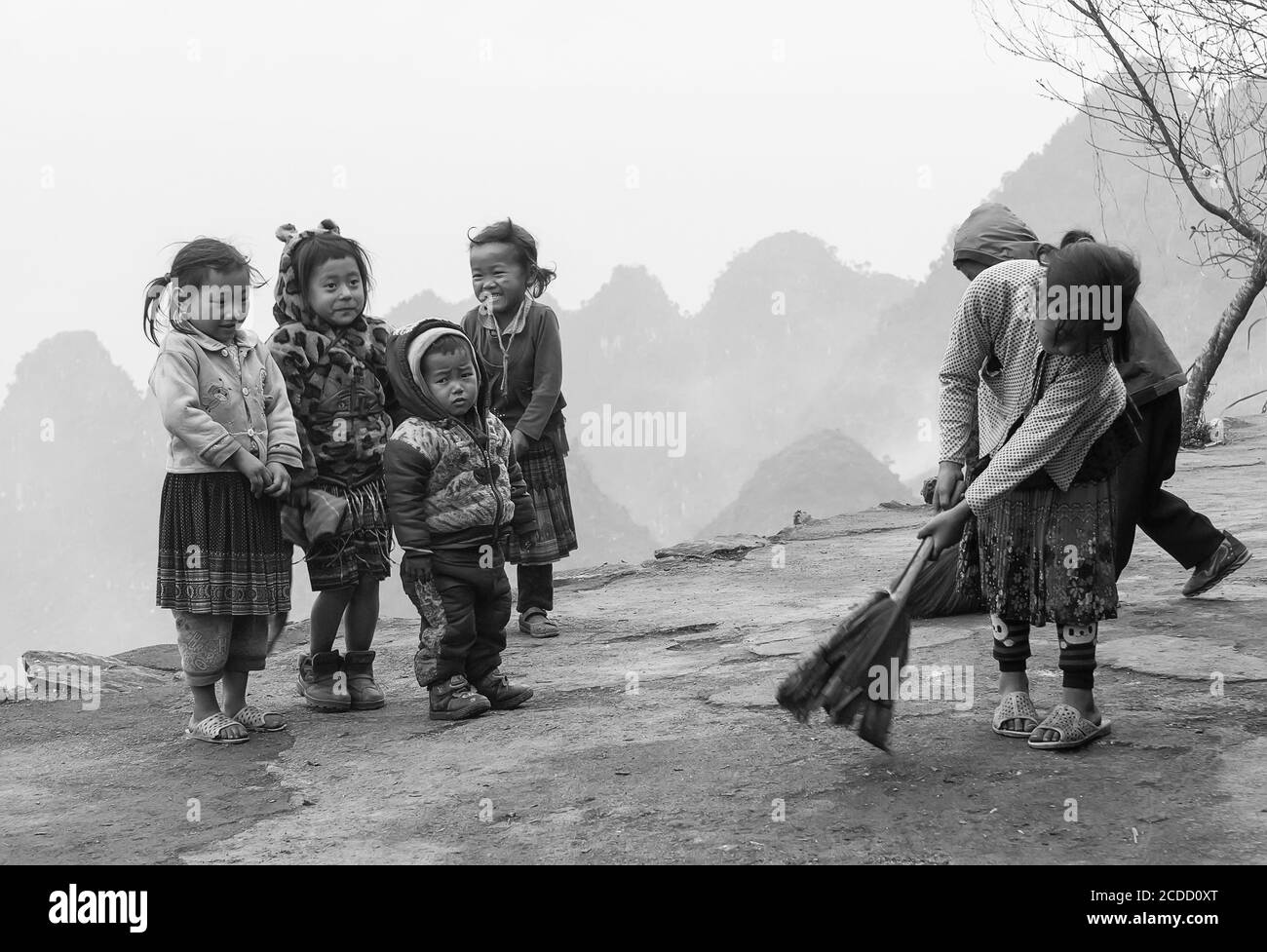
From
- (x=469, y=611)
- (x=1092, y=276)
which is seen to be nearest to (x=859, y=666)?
(x=1092, y=276)

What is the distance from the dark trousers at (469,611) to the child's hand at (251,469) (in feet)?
1.96

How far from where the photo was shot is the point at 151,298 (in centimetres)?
398

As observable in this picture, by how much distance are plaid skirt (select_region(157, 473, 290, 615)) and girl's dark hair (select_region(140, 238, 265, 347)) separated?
513 mm

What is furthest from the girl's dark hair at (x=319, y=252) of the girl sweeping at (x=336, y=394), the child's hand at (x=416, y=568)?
the child's hand at (x=416, y=568)

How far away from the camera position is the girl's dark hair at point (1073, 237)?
3.33 meters

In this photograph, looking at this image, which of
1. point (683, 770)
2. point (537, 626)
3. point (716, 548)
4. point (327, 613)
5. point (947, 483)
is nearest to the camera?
point (683, 770)

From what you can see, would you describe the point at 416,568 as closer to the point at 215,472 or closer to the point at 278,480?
the point at 278,480

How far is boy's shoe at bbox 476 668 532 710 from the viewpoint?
170 inches

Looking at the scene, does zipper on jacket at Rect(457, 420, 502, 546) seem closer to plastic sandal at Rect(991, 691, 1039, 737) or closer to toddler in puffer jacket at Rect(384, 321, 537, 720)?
toddler in puffer jacket at Rect(384, 321, 537, 720)

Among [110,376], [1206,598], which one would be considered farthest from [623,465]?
[1206,598]

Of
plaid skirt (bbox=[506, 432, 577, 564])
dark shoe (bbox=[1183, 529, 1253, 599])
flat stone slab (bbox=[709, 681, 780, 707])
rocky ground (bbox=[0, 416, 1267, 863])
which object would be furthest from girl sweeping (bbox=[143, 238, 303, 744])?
dark shoe (bbox=[1183, 529, 1253, 599])

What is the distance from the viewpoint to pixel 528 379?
567cm

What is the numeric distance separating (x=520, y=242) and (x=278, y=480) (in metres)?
1.82

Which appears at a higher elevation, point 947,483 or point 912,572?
point 947,483
